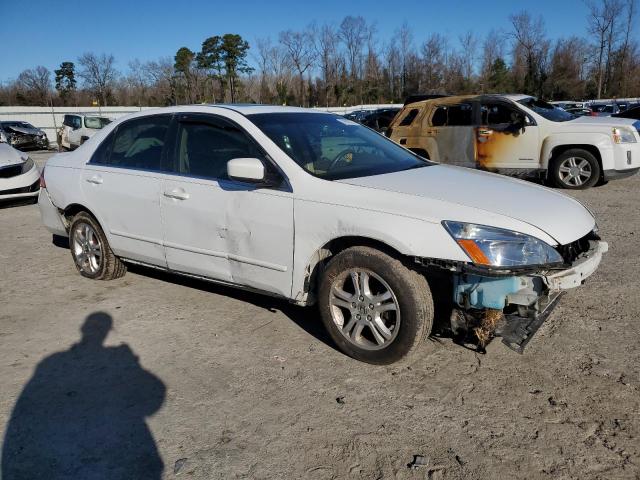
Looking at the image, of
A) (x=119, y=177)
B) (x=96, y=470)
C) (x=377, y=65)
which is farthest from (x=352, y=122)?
(x=377, y=65)

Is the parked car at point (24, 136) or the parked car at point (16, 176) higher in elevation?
the parked car at point (24, 136)

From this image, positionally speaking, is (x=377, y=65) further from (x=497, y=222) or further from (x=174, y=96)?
(x=497, y=222)

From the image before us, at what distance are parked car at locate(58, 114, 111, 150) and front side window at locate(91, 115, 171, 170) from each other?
61.2 ft

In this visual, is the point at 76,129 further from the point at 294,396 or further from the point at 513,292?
the point at 513,292

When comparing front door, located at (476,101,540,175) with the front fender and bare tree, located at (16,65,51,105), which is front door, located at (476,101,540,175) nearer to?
the front fender

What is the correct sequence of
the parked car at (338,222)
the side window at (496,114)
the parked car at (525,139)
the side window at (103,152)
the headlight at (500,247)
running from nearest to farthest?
the headlight at (500,247)
the parked car at (338,222)
the side window at (103,152)
the parked car at (525,139)
the side window at (496,114)

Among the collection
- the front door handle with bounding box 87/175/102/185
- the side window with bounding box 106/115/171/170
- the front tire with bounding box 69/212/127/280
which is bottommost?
the front tire with bounding box 69/212/127/280

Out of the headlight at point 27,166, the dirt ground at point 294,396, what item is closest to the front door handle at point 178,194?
the dirt ground at point 294,396

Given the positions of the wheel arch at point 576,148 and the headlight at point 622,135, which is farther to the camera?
the wheel arch at point 576,148

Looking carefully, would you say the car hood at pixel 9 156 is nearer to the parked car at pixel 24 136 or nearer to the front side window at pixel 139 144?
the front side window at pixel 139 144

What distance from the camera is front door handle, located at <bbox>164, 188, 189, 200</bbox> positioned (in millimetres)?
4137

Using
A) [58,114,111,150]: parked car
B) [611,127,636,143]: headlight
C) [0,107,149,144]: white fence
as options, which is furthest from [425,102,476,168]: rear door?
[0,107,149,144]: white fence

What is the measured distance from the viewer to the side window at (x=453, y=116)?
1011 centimetres

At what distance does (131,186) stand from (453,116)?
23.7 ft
